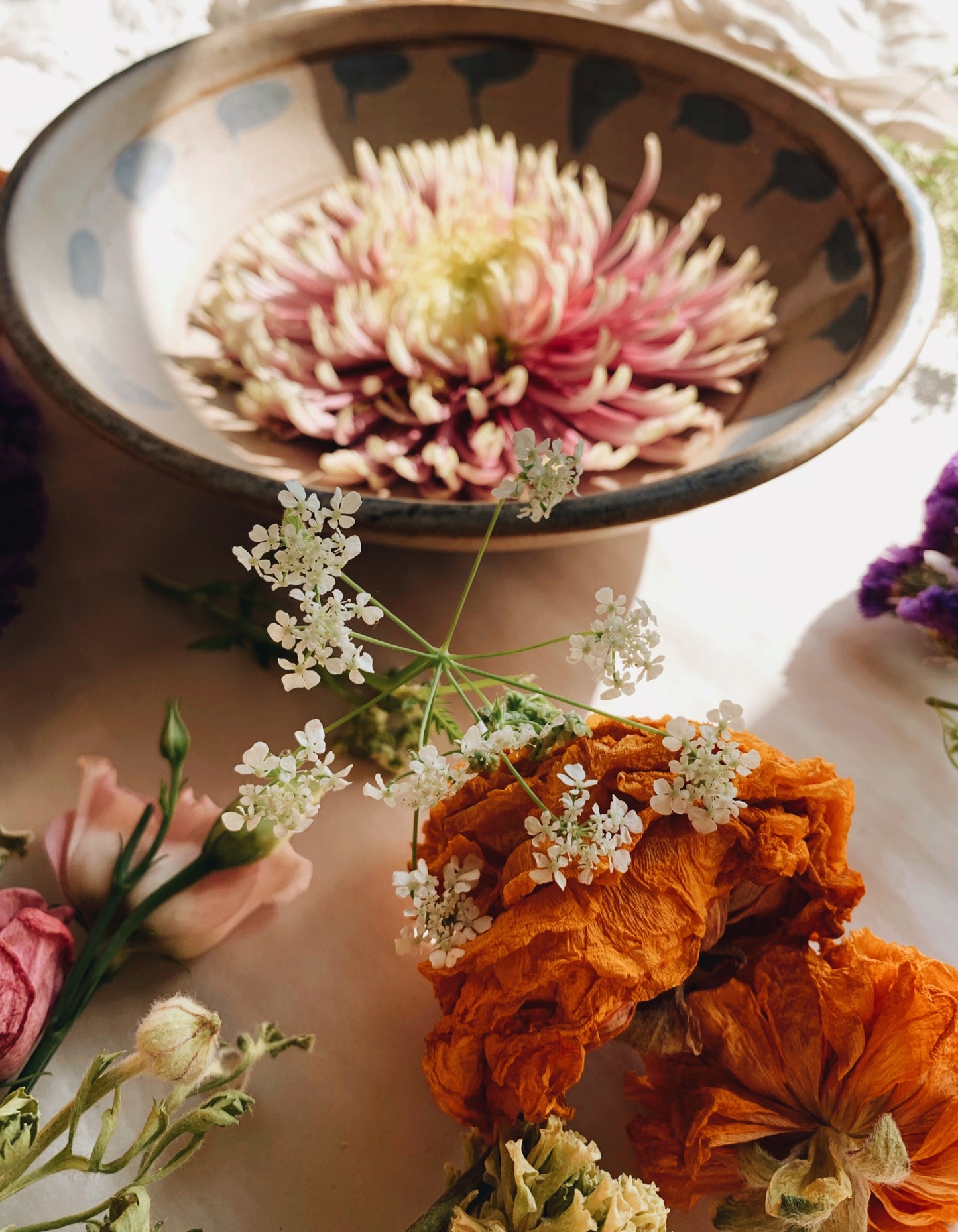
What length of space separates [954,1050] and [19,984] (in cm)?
24

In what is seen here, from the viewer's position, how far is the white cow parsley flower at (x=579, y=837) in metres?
0.24

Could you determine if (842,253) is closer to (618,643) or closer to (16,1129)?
(618,643)

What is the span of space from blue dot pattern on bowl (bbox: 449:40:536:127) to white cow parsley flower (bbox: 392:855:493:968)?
1.50 feet

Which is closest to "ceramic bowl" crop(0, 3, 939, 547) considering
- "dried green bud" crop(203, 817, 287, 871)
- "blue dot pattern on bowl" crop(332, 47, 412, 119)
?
"blue dot pattern on bowl" crop(332, 47, 412, 119)

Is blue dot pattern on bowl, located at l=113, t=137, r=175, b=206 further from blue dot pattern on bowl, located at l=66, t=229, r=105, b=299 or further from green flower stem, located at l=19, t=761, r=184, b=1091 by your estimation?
green flower stem, located at l=19, t=761, r=184, b=1091

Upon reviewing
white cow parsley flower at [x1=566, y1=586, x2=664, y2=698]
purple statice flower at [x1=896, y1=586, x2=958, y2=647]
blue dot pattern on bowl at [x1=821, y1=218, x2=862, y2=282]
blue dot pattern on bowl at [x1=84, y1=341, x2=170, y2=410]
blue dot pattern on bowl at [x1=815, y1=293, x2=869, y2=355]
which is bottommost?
blue dot pattern on bowl at [x1=84, y1=341, x2=170, y2=410]

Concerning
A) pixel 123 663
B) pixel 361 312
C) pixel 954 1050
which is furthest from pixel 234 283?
pixel 954 1050

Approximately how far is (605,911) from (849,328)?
0.92 feet

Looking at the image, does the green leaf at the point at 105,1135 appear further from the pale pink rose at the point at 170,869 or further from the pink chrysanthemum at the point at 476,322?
the pink chrysanthemum at the point at 476,322

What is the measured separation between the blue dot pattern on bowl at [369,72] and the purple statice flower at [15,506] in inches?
9.7

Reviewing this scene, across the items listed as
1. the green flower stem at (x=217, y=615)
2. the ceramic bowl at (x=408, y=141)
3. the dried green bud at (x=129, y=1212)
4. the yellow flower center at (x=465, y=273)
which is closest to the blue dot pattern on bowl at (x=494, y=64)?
the ceramic bowl at (x=408, y=141)

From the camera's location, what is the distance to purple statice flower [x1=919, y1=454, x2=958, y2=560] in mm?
418

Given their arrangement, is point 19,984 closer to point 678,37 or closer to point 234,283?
point 234,283

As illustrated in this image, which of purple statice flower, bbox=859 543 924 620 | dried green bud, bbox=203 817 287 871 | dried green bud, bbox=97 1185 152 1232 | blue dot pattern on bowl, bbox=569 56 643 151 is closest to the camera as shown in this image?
dried green bud, bbox=97 1185 152 1232
